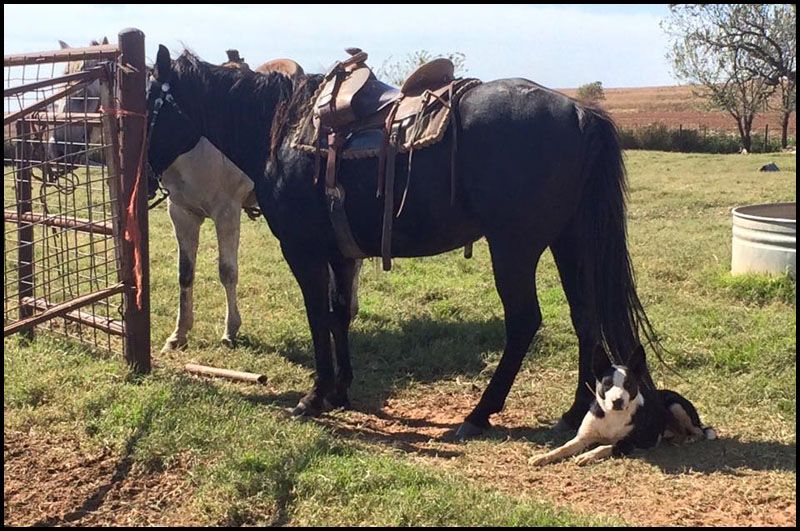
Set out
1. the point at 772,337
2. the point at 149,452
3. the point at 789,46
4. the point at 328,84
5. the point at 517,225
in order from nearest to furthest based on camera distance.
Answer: the point at 149,452 < the point at 517,225 < the point at 328,84 < the point at 772,337 < the point at 789,46

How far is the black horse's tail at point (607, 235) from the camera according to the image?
13.9 ft

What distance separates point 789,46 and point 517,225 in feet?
95.5

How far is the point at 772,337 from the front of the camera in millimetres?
5840

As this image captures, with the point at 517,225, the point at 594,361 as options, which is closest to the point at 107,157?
Result: the point at 517,225

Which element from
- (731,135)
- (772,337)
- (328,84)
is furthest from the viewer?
(731,135)

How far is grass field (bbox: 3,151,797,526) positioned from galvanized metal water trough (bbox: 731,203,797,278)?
24 cm

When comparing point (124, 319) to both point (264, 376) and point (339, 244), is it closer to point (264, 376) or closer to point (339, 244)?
point (264, 376)

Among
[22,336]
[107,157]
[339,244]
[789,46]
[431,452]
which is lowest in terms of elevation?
[431,452]

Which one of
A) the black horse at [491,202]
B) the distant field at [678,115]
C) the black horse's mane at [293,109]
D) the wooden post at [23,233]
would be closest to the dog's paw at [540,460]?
the black horse at [491,202]

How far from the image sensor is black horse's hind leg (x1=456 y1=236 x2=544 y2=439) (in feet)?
14.1

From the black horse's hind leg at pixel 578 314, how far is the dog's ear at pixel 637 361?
0.42m

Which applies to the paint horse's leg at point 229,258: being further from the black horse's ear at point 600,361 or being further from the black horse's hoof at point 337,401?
the black horse's ear at point 600,361

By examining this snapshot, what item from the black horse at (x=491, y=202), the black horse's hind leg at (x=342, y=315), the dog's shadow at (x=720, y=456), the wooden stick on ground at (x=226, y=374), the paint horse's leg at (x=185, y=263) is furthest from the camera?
the paint horse's leg at (x=185, y=263)

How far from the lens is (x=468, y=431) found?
4.57 m
